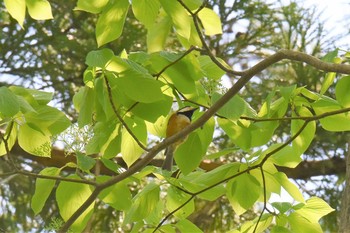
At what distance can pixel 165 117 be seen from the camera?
55.3 inches

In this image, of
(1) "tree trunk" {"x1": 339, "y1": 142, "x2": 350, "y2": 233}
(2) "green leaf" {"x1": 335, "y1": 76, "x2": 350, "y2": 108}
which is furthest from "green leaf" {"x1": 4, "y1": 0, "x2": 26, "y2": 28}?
(1) "tree trunk" {"x1": 339, "y1": 142, "x2": 350, "y2": 233}

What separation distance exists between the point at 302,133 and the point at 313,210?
0.15m

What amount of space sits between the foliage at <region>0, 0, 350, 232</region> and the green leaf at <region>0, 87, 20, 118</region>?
0.12 ft

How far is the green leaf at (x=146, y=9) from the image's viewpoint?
134 cm

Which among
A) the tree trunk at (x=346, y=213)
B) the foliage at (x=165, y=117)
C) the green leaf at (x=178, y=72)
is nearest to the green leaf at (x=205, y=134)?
the foliage at (x=165, y=117)

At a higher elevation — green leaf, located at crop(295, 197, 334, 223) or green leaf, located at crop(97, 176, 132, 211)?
green leaf, located at crop(295, 197, 334, 223)

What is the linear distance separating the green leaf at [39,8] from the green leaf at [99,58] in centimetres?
22

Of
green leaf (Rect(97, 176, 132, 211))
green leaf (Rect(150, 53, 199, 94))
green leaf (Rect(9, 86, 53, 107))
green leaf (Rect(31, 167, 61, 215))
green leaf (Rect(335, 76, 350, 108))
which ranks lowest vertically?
green leaf (Rect(31, 167, 61, 215))

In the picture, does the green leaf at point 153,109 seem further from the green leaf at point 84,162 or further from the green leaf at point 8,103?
the green leaf at point 8,103

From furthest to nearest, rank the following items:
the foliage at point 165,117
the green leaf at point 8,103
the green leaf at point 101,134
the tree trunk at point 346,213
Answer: the tree trunk at point 346,213 → the green leaf at point 101,134 → the foliage at point 165,117 → the green leaf at point 8,103

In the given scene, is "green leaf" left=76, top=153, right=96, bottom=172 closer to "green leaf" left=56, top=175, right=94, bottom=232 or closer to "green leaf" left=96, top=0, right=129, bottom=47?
"green leaf" left=56, top=175, right=94, bottom=232

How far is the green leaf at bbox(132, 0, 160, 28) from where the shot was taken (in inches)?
52.8

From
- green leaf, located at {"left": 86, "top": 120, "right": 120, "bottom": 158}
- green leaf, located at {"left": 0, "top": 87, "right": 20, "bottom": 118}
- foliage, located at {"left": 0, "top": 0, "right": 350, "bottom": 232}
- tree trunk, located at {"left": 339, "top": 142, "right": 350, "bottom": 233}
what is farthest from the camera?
tree trunk, located at {"left": 339, "top": 142, "right": 350, "bottom": 233}

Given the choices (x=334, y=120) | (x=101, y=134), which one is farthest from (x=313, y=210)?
(x=101, y=134)
